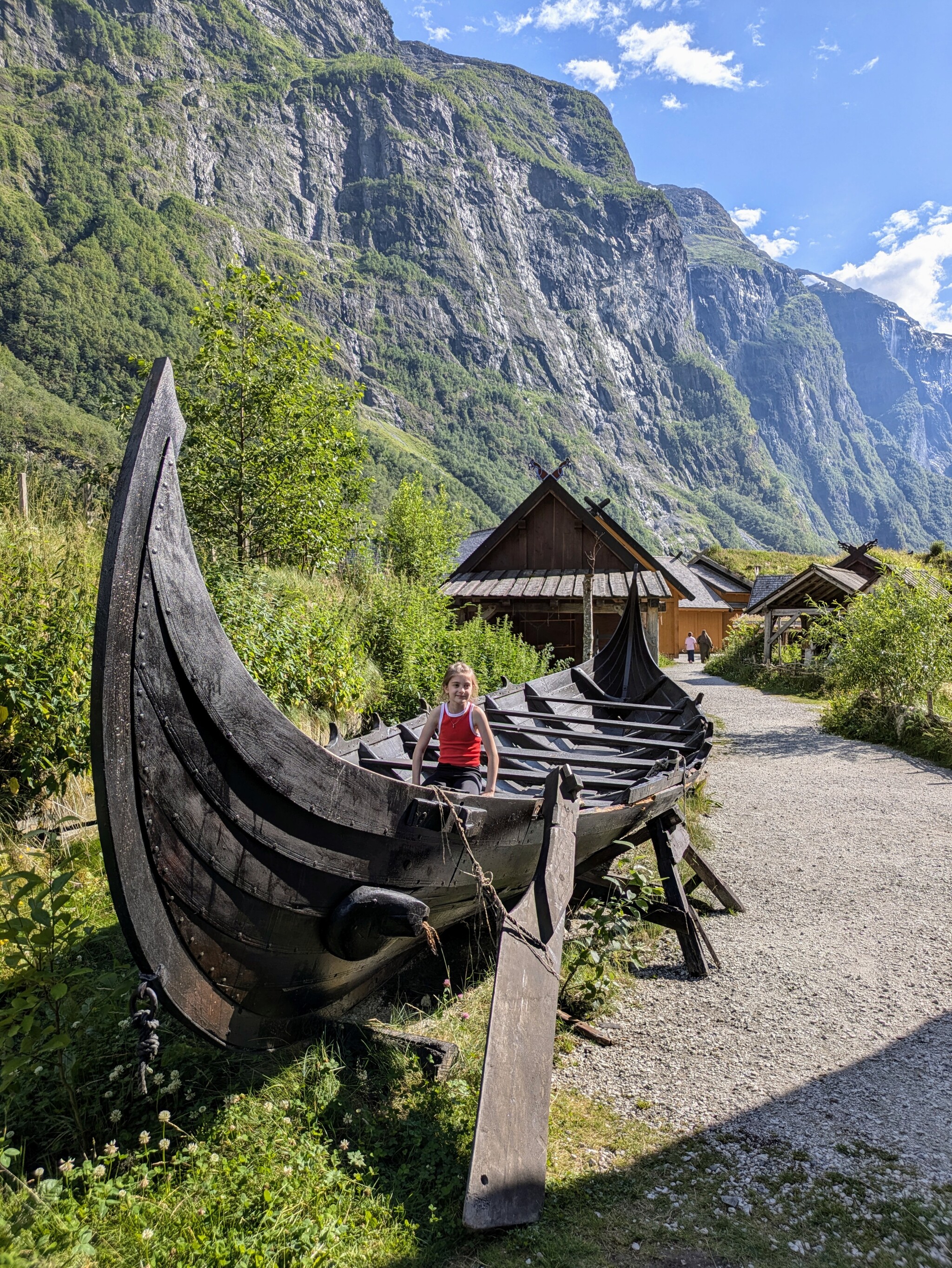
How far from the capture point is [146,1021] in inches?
83.5


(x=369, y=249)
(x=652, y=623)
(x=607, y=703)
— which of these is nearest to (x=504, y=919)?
(x=607, y=703)

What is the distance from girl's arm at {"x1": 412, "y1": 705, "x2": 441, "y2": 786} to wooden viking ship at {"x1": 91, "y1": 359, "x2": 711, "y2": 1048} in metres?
0.82

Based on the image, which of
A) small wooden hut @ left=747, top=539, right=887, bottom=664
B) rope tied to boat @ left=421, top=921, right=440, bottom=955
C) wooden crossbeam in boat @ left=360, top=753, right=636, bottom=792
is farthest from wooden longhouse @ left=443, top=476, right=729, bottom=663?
rope tied to boat @ left=421, top=921, right=440, bottom=955

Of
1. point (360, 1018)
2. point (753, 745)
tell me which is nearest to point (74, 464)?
point (753, 745)

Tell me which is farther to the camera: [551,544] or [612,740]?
[551,544]

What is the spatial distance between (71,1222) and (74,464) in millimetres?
59376

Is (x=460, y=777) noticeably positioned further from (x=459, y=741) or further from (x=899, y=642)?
(x=899, y=642)

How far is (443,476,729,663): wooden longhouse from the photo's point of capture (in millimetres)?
17812

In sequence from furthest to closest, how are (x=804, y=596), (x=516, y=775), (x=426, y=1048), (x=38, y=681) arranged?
(x=804, y=596) → (x=516, y=775) → (x=38, y=681) → (x=426, y=1048)

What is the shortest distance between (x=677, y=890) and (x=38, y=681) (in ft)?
A: 15.3

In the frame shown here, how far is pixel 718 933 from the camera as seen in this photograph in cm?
557

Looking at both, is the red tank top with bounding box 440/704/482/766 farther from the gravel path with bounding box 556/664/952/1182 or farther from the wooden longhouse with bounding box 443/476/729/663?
the wooden longhouse with bounding box 443/476/729/663

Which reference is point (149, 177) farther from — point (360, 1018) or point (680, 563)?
point (360, 1018)

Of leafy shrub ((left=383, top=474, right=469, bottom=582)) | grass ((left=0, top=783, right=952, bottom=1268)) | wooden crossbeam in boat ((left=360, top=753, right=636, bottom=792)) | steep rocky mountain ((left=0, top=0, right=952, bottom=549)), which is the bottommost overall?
grass ((left=0, top=783, right=952, bottom=1268))
